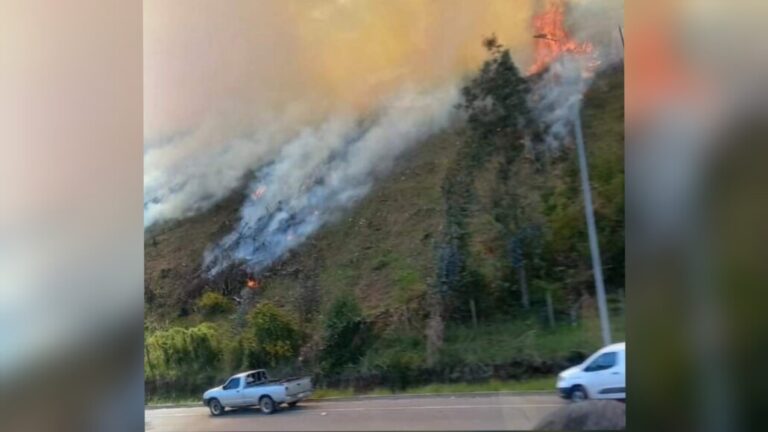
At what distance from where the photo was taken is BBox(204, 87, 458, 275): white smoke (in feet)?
6.21

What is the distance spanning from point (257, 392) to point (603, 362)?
3.01ft

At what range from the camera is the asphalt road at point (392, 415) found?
6.07ft

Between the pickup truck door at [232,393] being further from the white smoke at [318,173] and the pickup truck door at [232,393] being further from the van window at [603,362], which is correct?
the van window at [603,362]

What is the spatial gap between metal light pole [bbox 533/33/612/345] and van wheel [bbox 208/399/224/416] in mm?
1035

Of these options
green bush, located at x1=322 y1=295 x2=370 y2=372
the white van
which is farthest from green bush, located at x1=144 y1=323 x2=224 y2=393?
the white van

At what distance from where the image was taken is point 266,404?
6.15 feet

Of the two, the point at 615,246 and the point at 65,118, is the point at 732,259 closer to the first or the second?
the point at 615,246

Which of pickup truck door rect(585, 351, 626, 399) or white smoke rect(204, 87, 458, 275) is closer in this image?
pickup truck door rect(585, 351, 626, 399)

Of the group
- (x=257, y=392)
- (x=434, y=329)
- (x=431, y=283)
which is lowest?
(x=257, y=392)

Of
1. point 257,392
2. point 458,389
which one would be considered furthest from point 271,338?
point 458,389

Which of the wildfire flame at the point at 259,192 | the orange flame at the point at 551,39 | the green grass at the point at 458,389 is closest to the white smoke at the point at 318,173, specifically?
the wildfire flame at the point at 259,192

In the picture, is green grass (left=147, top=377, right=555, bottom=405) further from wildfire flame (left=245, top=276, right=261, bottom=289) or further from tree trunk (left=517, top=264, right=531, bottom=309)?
wildfire flame (left=245, top=276, right=261, bottom=289)

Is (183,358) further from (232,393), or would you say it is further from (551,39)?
(551,39)

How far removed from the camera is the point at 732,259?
161cm
